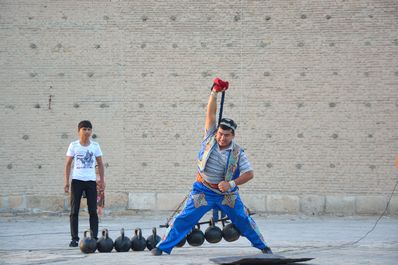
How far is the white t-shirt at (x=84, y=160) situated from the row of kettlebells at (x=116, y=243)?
160cm

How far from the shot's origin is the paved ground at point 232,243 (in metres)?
9.62

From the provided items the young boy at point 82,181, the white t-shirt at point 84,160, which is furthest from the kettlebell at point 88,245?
the white t-shirt at point 84,160

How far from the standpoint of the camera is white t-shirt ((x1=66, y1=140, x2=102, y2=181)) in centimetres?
1198

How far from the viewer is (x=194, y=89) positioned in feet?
66.0

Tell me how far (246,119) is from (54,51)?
15.7ft

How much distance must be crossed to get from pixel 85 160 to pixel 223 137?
123 inches

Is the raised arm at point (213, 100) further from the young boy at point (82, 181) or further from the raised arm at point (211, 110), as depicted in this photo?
the young boy at point (82, 181)

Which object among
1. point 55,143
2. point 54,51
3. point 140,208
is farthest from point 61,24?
point 140,208

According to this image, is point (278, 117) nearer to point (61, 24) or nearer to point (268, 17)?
point (268, 17)

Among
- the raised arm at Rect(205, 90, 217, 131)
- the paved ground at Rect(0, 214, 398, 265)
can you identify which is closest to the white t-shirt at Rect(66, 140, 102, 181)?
the paved ground at Rect(0, 214, 398, 265)

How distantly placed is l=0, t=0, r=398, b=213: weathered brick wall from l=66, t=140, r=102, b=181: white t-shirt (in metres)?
7.80

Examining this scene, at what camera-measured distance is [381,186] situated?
19781 millimetres

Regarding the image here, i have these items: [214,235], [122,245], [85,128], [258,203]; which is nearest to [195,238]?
[214,235]

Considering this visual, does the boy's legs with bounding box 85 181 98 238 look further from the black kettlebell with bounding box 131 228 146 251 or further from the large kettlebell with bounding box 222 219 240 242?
the large kettlebell with bounding box 222 219 240 242
